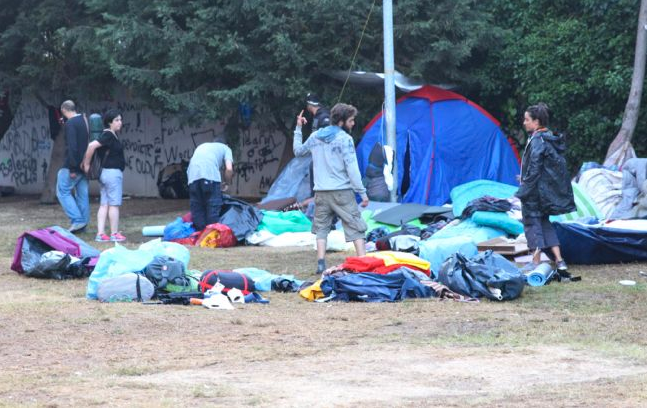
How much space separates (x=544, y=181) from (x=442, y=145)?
21.7 feet

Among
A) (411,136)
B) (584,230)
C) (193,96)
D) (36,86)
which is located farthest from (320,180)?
(36,86)

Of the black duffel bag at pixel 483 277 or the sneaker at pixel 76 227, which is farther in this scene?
the sneaker at pixel 76 227

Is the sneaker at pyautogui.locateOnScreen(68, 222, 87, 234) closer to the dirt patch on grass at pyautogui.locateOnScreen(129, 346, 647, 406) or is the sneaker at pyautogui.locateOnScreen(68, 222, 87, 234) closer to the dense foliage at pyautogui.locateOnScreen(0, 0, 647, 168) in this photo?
the dense foliage at pyautogui.locateOnScreen(0, 0, 647, 168)

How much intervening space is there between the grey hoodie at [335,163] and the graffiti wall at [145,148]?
28.4 feet

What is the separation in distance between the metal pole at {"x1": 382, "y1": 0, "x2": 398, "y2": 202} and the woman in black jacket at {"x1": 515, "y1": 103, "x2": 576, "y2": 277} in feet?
17.4

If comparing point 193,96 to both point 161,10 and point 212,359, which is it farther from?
point 212,359

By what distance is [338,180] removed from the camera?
11062 millimetres

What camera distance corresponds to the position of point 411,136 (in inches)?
686

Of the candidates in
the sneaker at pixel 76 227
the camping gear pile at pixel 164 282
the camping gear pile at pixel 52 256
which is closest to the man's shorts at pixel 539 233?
the camping gear pile at pixel 164 282

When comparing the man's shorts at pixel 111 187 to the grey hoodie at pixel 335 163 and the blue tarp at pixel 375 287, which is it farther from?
the blue tarp at pixel 375 287

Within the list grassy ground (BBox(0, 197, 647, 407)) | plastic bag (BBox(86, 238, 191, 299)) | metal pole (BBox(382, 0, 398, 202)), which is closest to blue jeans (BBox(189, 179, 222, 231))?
metal pole (BBox(382, 0, 398, 202))

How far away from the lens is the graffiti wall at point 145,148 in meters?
23.1

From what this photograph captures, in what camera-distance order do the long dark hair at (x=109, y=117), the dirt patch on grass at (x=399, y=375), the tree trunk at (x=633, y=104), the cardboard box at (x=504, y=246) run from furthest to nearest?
the tree trunk at (x=633, y=104) < the long dark hair at (x=109, y=117) < the cardboard box at (x=504, y=246) < the dirt patch on grass at (x=399, y=375)

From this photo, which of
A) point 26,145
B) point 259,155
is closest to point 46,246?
point 259,155
